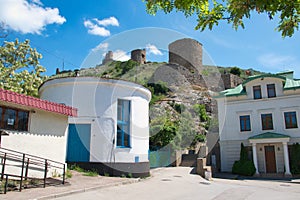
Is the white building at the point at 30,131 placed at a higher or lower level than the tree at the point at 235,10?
lower

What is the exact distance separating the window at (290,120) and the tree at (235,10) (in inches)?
727

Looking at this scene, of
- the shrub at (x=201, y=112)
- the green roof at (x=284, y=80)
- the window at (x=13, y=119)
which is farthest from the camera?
the shrub at (x=201, y=112)

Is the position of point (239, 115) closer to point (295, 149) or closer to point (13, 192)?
point (295, 149)

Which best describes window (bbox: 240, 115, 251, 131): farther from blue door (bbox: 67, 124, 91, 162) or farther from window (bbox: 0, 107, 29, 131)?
window (bbox: 0, 107, 29, 131)

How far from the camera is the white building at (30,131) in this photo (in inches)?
331

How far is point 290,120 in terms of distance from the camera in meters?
20.2

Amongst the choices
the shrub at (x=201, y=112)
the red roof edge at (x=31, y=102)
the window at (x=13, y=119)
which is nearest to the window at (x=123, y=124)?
the red roof edge at (x=31, y=102)

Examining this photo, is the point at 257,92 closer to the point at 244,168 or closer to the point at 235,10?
the point at 244,168

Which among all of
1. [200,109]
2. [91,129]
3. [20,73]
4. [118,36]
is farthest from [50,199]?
[200,109]

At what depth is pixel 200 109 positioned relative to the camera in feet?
129

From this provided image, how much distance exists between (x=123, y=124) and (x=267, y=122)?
44.3 ft

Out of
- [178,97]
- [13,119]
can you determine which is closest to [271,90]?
[13,119]

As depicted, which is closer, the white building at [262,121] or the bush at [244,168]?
the bush at [244,168]

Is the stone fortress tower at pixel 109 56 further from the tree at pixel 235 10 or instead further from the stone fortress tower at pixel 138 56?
the stone fortress tower at pixel 138 56
